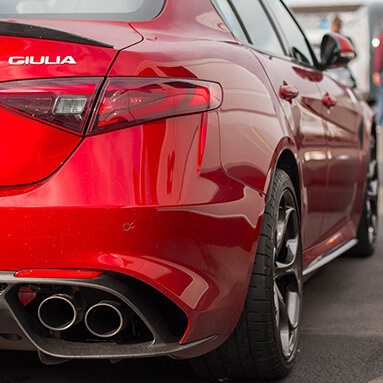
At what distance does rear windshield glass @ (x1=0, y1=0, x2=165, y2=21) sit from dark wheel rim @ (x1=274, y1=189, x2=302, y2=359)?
84 centimetres

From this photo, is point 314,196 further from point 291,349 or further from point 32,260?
point 32,260

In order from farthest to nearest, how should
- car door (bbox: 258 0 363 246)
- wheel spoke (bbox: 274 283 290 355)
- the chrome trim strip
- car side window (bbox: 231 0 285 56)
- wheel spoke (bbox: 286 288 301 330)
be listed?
car door (bbox: 258 0 363 246)
the chrome trim strip
car side window (bbox: 231 0 285 56)
wheel spoke (bbox: 286 288 301 330)
wheel spoke (bbox: 274 283 290 355)

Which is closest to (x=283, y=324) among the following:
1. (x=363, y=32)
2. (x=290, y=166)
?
(x=290, y=166)

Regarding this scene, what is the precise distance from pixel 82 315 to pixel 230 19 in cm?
130

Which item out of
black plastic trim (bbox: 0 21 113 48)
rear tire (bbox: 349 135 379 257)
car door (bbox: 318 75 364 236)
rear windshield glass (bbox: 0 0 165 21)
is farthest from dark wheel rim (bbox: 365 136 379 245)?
black plastic trim (bbox: 0 21 113 48)

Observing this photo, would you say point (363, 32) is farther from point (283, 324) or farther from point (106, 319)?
point (106, 319)

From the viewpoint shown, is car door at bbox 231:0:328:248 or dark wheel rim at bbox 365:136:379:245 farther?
dark wheel rim at bbox 365:136:379:245

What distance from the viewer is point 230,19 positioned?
304cm

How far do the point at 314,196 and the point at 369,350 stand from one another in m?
0.70

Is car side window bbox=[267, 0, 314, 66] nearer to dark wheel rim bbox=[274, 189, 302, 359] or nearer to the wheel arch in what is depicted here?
the wheel arch

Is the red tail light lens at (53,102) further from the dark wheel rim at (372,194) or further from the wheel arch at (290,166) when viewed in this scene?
the dark wheel rim at (372,194)

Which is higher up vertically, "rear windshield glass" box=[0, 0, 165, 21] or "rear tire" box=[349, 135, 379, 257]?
"rear windshield glass" box=[0, 0, 165, 21]

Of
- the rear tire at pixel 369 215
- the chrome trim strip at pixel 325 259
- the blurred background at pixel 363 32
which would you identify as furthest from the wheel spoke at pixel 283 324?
the blurred background at pixel 363 32

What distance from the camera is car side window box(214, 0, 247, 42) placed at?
9.72ft
